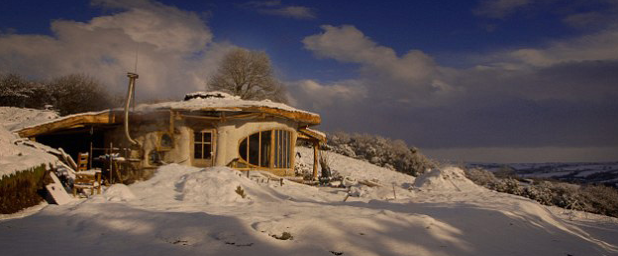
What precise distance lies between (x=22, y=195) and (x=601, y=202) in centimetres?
1883

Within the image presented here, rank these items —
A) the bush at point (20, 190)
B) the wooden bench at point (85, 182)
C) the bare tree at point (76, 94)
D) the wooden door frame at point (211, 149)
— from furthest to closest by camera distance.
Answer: the bare tree at point (76, 94) → the wooden door frame at point (211, 149) → the wooden bench at point (85, 182) → the bush at point (20, 190)

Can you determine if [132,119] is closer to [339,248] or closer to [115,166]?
[115,166]

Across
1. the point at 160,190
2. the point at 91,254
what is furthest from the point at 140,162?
the point at 91,254

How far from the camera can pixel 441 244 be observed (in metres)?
5.46

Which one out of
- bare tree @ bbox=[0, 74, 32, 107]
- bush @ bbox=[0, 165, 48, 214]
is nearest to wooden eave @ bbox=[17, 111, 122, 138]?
bush @ bbox=[0, 165, 48, 214]

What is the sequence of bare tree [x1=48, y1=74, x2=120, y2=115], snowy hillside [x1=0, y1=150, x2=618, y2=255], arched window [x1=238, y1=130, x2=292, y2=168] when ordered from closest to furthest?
snowy hillside [x1=0, y1=150, x2=618, y2=255] < arched window [x1=238, y1=130, x2=292, y2=168] < bare tree [x1=48, y1=74, x2=120, y2=115]

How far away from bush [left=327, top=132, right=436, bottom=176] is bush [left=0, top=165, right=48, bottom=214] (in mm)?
20872

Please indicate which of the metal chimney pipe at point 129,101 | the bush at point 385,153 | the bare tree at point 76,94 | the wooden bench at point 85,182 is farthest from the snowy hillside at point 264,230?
the bush at point 385,153

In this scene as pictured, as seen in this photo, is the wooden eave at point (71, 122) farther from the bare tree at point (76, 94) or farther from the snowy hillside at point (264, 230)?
the bare tree at point (76, 94)

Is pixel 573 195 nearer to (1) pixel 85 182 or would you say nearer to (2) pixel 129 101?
(2) pixel 129 101

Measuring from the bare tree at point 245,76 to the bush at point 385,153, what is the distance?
22.1 ft

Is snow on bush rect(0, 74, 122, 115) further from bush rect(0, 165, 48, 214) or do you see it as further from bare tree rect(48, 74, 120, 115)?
bush rect(0, 165, 48, 214)

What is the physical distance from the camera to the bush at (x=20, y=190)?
7039 millimetres

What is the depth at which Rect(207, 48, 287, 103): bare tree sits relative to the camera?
29.7m
